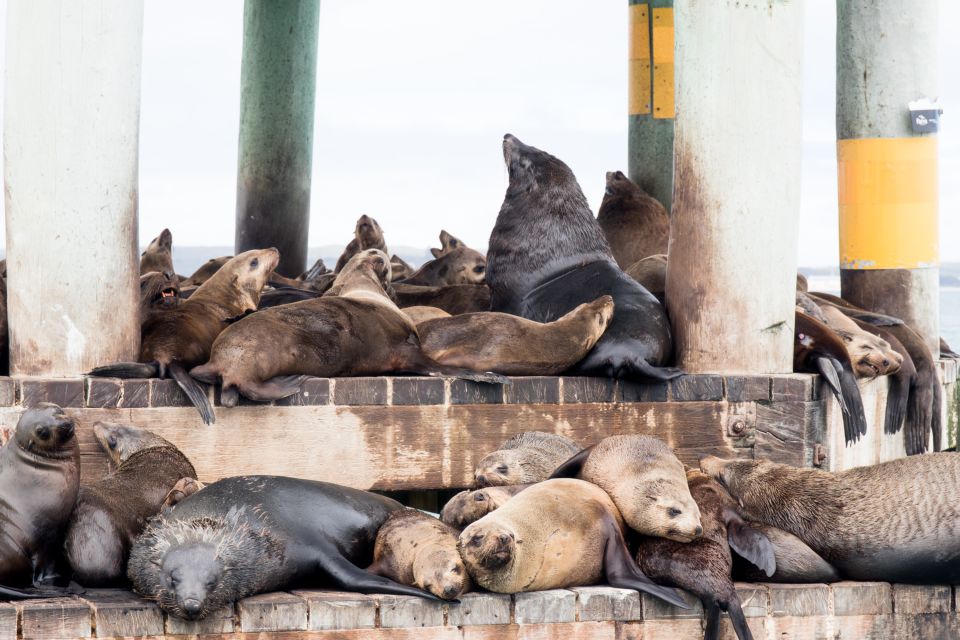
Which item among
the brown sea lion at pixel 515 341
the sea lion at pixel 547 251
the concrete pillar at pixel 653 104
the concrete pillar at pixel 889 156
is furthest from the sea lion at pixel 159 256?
the concrete pillar at pixel 889 156

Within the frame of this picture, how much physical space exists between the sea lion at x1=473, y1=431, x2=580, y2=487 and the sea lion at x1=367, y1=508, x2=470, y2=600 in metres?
0.51

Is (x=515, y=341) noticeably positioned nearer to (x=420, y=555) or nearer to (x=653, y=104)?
(x=420, y=555)

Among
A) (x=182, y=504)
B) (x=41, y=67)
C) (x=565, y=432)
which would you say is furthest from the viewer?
(x=565, y=432)

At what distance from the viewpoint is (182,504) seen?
502 centimetres

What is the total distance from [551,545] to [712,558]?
62 cm

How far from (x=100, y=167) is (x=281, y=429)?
4.96ft

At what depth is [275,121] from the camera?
13.3 m

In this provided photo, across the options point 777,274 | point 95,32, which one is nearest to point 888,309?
→ point 777,274

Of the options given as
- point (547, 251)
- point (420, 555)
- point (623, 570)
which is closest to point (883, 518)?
point (623, 570)

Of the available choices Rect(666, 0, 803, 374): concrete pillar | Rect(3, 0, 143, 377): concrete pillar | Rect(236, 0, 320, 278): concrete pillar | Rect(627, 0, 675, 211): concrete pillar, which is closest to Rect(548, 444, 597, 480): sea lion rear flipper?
Rect(666, 0, 803, 374): concrete pillar

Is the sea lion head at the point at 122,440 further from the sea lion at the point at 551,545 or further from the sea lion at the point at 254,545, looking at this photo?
the sea lion at the point at 551,545

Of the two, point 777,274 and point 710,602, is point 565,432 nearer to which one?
point 777,274

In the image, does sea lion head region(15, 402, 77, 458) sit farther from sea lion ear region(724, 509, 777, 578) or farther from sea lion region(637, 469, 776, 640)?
sea lion ear region(724, 509, 777, 578)

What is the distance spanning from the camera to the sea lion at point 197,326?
627 centimetres
